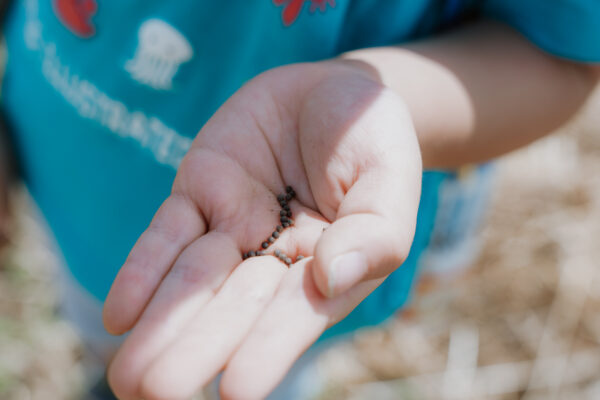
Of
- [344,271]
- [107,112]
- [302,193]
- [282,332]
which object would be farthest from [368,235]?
[107,112]

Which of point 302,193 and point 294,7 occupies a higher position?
point 294,7

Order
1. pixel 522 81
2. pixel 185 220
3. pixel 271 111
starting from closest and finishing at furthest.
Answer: pixel 185 220
pixel 271 111
pixel 522 81

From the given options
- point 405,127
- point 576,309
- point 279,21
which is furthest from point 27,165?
point 576,309

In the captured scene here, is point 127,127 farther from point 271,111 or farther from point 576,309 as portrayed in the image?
point 576,309

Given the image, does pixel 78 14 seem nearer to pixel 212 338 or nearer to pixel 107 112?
pixel 107 112

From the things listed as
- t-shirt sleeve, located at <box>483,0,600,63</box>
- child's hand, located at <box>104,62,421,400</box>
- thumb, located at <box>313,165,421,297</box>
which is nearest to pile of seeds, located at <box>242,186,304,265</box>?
child's hand, located at <box>104,62,421,400</box>

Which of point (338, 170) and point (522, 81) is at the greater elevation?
point (522, 81)

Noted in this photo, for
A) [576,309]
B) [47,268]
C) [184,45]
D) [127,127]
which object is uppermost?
[184,45]
